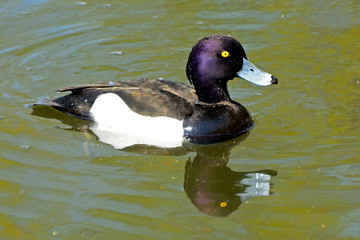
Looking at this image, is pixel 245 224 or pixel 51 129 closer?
pixel 245 224

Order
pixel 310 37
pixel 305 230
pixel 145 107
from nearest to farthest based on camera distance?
pixel 305 230 < pixel 145 107 < pixel 310 37

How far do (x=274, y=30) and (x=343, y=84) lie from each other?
1946mm

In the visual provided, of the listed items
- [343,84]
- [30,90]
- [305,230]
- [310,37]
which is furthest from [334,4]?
[305,230]

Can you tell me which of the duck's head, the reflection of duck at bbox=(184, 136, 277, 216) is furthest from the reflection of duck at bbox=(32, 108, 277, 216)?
the duck's head

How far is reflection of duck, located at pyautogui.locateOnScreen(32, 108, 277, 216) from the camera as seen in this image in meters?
4.59

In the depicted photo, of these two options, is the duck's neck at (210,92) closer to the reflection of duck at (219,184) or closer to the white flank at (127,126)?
the white flank at (127,126)

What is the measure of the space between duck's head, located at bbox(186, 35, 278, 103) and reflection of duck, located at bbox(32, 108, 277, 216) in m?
0.59

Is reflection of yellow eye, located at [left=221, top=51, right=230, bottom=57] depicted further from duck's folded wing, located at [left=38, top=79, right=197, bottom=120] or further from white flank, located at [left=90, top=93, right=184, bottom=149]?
white flank, located at [left=90, top=93, right=184, bottom=149]

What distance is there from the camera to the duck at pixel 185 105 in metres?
5.88

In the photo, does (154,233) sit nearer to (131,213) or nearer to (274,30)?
(131,213)

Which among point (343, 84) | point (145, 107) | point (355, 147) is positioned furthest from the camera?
point (343, 84)

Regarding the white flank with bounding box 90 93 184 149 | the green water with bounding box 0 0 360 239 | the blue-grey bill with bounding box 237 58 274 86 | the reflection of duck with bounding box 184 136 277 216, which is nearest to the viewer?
the green water with bounding box 0 0 360 239

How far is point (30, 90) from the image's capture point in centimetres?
698

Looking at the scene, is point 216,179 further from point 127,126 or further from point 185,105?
point 127,126
